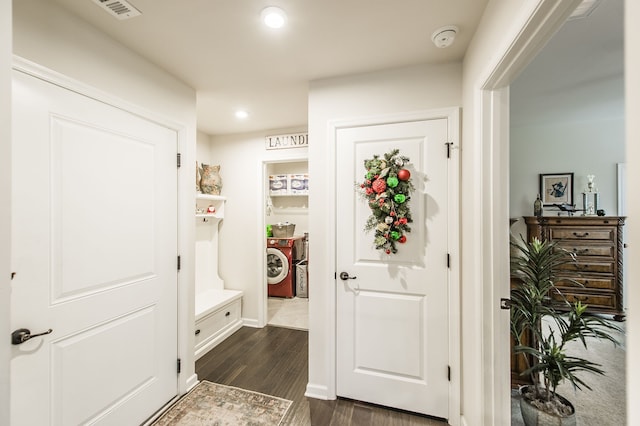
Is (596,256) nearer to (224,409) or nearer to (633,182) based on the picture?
(633,182)

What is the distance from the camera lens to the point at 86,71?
145 centimetres

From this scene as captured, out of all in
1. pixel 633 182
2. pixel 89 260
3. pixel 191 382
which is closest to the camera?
pixel 633 182

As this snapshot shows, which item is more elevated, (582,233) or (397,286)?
(582,233)

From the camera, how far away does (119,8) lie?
1.34 m

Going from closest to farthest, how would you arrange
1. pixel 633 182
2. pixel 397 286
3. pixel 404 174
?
pixel 633 182
pixel 404 174
pixel 397 286

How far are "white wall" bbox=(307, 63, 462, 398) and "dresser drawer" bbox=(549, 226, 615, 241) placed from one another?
3029 mm

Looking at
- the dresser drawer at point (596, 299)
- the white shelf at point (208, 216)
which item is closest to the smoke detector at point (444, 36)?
the white shelf at point (208, 216)

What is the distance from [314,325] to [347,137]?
1.46 m

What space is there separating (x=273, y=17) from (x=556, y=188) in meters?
4.31

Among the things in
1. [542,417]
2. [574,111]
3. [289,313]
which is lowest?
[289,313]

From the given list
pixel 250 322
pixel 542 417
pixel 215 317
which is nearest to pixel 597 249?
pixel 542 417

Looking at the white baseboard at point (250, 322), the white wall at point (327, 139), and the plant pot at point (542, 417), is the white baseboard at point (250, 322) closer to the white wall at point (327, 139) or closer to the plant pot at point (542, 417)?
the white wall at point (327, 139)

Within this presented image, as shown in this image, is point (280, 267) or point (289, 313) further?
point (280, 267)

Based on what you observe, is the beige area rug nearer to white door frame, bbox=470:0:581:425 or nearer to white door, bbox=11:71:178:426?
white door, bbox=11:71:178:426
